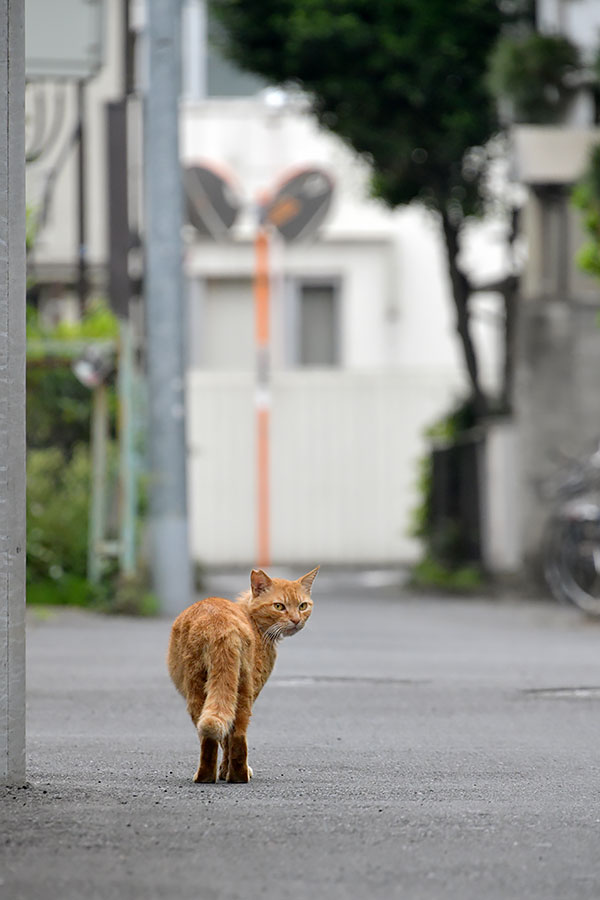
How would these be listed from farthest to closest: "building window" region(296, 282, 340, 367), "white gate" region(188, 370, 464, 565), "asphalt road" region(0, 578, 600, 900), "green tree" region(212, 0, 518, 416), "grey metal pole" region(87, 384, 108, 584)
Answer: "building window" region(296, 282, 340, 367) < "white gate" region(188, 370, 464, 565) < "green tree" region(212, 0, 518, 416) < "grey metal pole" region(87, 384, 108, 584) < "asphalt road" region(0, 578, 600, 900)

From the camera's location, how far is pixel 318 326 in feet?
83.0

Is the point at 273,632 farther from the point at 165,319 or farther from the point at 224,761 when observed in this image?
the point at 165,319

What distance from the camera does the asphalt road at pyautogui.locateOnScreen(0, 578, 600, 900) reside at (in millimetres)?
4047

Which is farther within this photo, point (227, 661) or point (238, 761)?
point (238, 761)

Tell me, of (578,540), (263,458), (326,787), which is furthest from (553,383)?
(326,787)

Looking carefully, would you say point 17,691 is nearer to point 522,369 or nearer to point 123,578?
point 123,578

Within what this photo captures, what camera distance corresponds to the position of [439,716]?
7.46 meters

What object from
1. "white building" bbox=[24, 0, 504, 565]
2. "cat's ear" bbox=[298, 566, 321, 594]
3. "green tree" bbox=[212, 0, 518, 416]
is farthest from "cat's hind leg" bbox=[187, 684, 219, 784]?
"white building" bbox=[24, 0, 504, 565]

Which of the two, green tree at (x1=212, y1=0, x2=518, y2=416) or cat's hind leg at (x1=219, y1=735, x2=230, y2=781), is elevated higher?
green tree at (x1=212, y1=0, x2=518, y2=416)

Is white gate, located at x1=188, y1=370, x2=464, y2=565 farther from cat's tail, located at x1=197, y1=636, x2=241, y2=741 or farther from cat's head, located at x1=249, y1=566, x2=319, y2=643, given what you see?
cat's tail, located at x1=197, y1=636, x2=241, y2=741

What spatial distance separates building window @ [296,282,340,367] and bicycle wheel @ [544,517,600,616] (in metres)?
10.8

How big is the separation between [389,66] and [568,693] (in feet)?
34.5

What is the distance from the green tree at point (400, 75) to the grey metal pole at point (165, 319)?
4036 mm

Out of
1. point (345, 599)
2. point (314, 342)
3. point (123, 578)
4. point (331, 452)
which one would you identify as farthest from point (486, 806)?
point (314, 342)
